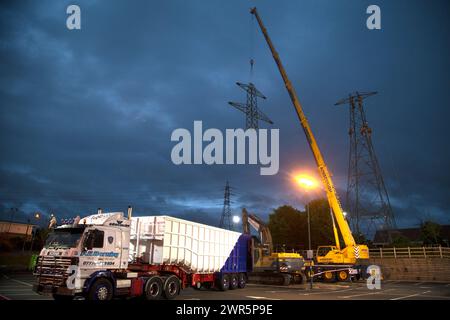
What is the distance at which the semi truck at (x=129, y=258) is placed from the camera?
1273 cm

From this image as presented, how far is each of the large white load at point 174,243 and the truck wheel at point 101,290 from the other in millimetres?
2395

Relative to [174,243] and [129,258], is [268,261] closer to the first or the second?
[174,243]

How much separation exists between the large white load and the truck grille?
142 inches

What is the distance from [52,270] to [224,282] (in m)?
10.3

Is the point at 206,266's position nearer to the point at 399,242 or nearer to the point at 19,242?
the point at 399,242

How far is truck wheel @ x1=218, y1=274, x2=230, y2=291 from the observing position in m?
19.8

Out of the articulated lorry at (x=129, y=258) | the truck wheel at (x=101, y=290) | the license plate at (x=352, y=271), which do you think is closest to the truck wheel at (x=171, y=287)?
the articulated lorry at (x=129, y=258)

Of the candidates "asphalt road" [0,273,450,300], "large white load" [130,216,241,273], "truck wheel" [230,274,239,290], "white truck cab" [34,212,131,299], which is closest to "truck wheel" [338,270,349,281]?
"asphalt road" [0,273,450,300]

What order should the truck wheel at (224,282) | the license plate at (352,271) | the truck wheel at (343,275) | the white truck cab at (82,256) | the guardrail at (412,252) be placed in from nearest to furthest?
the white truck cab at (82,256) < the truck wheel at (224,282) < the license plate at (352,271) < the truck wheel at (343,275) < the guardrail at (412,252)

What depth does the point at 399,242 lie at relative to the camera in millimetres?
40156

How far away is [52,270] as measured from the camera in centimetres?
1283

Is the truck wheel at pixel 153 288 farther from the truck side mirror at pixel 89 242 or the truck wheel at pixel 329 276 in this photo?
the truck wheel at pixel 329 276

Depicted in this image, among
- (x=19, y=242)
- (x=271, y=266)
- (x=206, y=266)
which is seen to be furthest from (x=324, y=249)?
(x=19, y=242)

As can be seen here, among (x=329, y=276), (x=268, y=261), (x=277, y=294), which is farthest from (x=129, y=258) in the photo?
(x=329, y=276)
